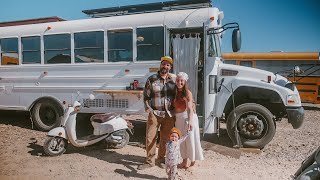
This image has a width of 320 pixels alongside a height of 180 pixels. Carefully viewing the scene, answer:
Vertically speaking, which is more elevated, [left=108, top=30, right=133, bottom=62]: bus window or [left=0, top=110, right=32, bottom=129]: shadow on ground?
[left=108, top=30, right=133, bottom=62]: bus window

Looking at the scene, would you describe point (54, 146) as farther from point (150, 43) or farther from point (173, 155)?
point (150, 43)

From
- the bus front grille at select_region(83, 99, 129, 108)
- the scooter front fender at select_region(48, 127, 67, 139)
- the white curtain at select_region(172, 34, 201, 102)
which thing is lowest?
the scooter front fender at select_region(48, 127, 67, 139)

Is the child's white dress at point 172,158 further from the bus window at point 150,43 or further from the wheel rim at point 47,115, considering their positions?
the wheel rim at point 47,115

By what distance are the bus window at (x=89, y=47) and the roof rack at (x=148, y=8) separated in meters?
0.91

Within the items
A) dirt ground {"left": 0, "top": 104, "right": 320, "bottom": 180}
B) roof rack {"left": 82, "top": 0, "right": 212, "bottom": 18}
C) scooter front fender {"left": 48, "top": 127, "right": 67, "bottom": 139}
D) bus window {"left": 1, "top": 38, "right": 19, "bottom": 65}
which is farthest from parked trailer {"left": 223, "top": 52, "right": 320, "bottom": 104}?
scooter front fender {"left": 48, "top": 127, "right": 67, "bottom": 139}

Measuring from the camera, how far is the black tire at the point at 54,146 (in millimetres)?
5699

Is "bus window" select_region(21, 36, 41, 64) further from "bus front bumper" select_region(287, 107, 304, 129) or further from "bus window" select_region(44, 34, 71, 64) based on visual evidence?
"bus front bumper" select_region(287, 107, 304, 129)

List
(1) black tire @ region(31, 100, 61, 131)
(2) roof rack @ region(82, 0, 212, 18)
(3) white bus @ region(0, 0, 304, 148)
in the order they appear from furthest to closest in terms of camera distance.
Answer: (1) black tire @ region(31, 100, 61, 131) < (2) roof rack @ region(82, 0, 212, 18) < (3) white bus @ region(0, 0, 304, 148)

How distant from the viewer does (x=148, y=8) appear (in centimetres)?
755

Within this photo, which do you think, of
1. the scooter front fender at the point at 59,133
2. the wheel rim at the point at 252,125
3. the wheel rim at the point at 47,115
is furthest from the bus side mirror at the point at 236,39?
the wheel rim at the point at 47,115

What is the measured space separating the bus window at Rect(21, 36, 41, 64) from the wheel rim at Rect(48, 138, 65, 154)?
3.00 metres

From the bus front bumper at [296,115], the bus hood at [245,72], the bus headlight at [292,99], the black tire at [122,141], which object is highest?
the bus hood at [245,72]

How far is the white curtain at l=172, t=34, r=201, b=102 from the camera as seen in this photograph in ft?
21.1

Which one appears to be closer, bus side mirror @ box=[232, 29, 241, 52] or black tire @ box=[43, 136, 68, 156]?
black tire @ box=[43, 136, 68, 156]
